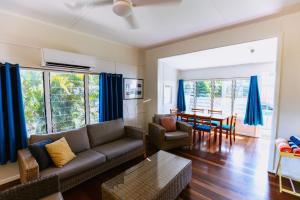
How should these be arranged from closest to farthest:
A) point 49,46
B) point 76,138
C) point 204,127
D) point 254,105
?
1. point 76,138
2. point 49,46
3. point 204,127
4. point 254,105

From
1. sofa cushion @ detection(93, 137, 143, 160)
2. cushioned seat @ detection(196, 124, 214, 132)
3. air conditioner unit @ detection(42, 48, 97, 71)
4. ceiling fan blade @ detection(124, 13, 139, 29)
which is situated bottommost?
sofa cushion @ detection(93, 137, 143, 160)

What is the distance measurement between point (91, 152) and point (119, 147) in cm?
47

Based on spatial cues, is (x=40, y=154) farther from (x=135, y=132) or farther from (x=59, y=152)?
(x=135, y=132)

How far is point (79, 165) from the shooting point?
194cm

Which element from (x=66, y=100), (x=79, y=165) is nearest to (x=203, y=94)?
(x=66, y=100)

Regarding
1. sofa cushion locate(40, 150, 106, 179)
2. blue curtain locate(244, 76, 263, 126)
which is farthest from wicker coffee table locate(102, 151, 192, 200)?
blue curtain locate(244, 76, 263, 126)

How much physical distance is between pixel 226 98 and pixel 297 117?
2.63m

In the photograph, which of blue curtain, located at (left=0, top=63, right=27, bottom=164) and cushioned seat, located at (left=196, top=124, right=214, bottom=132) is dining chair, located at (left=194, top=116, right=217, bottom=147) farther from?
blue curtain, located at (left=0, top=63, right=27, bottom=164)

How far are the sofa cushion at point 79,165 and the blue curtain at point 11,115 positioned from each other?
793 millimetres

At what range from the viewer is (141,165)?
6.56ft

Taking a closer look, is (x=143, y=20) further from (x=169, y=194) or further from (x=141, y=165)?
(x=169, y=194)

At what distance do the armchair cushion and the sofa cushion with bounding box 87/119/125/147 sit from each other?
99 centimetres

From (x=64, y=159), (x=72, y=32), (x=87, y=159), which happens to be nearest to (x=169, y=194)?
(x=87, y=159)

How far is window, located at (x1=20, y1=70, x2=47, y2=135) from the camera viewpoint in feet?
7.63
